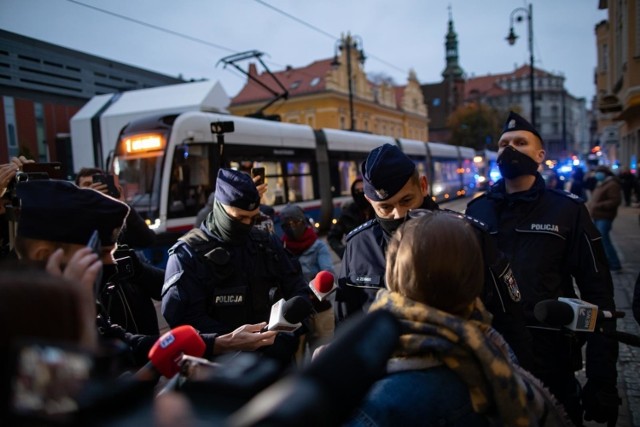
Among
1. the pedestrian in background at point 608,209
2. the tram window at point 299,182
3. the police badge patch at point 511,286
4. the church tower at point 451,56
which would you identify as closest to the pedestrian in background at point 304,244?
the police badge patch at point 511,286

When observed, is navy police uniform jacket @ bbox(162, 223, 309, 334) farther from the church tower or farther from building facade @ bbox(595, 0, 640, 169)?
the church tower

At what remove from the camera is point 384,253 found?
226 centimetres

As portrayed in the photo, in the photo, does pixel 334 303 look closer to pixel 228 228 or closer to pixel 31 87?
pixel 228 228

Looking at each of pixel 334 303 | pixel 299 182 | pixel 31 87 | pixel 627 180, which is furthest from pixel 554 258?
pixel 627 180

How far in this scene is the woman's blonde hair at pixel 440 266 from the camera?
1280mm

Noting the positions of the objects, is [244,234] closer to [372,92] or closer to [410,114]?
[372,92]

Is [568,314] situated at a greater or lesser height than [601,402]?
greater

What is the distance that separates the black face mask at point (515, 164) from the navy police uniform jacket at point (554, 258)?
16 centimetres

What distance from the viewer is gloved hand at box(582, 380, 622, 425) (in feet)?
7.33

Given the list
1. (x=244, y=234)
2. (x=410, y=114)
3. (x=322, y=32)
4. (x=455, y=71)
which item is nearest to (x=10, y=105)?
(x=244, y=234)

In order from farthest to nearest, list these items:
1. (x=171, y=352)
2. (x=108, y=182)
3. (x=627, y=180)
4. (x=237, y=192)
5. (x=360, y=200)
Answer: (x=627, y=180)
(x=360, y=200)
(x=108, y=182)
(x=237, y=192)
(x=171, y=352)

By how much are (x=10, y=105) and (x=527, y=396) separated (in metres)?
6.35

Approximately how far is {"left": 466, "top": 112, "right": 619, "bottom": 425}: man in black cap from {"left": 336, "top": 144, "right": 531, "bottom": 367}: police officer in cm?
53

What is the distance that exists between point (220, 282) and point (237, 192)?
508mm
